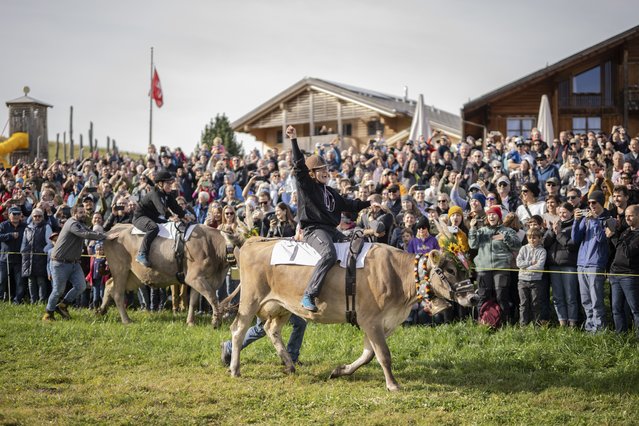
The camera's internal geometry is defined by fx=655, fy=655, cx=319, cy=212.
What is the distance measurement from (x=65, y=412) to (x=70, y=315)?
6.68 meters

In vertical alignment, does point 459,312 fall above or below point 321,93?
below

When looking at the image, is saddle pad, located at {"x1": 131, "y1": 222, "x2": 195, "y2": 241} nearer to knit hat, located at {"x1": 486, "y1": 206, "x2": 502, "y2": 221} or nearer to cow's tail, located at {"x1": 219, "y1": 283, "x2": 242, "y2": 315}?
cow's tail, located at {"x1": 219, "y1": 283, "x2": 242, "y2": 315}

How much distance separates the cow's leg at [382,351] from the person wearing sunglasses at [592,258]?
398 centimetres

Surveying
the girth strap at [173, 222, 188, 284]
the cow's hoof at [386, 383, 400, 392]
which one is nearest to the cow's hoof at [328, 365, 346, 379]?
the cow's hoof at [386, 383, 400, 392]

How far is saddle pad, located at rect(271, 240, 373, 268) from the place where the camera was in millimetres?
9148

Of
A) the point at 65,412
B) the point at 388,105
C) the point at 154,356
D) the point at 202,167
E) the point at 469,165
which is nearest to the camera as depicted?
the point at 65,412

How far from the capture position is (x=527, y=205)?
45.0 ft

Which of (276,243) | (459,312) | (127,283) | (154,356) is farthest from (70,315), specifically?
(459,312)

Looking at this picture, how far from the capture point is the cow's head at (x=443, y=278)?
8.66 m

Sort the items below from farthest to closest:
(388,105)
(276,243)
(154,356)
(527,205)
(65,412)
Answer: (388,105)
(527,205)
(154,356)
(276,243)
(65,412)

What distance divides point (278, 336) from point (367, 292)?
1.81 metres

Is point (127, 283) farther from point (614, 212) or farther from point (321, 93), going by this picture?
point (321, 93)

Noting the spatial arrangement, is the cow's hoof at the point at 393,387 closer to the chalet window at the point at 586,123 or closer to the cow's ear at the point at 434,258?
the cow's ear at the point at 434,258

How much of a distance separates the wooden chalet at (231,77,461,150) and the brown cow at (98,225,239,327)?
22439mm
